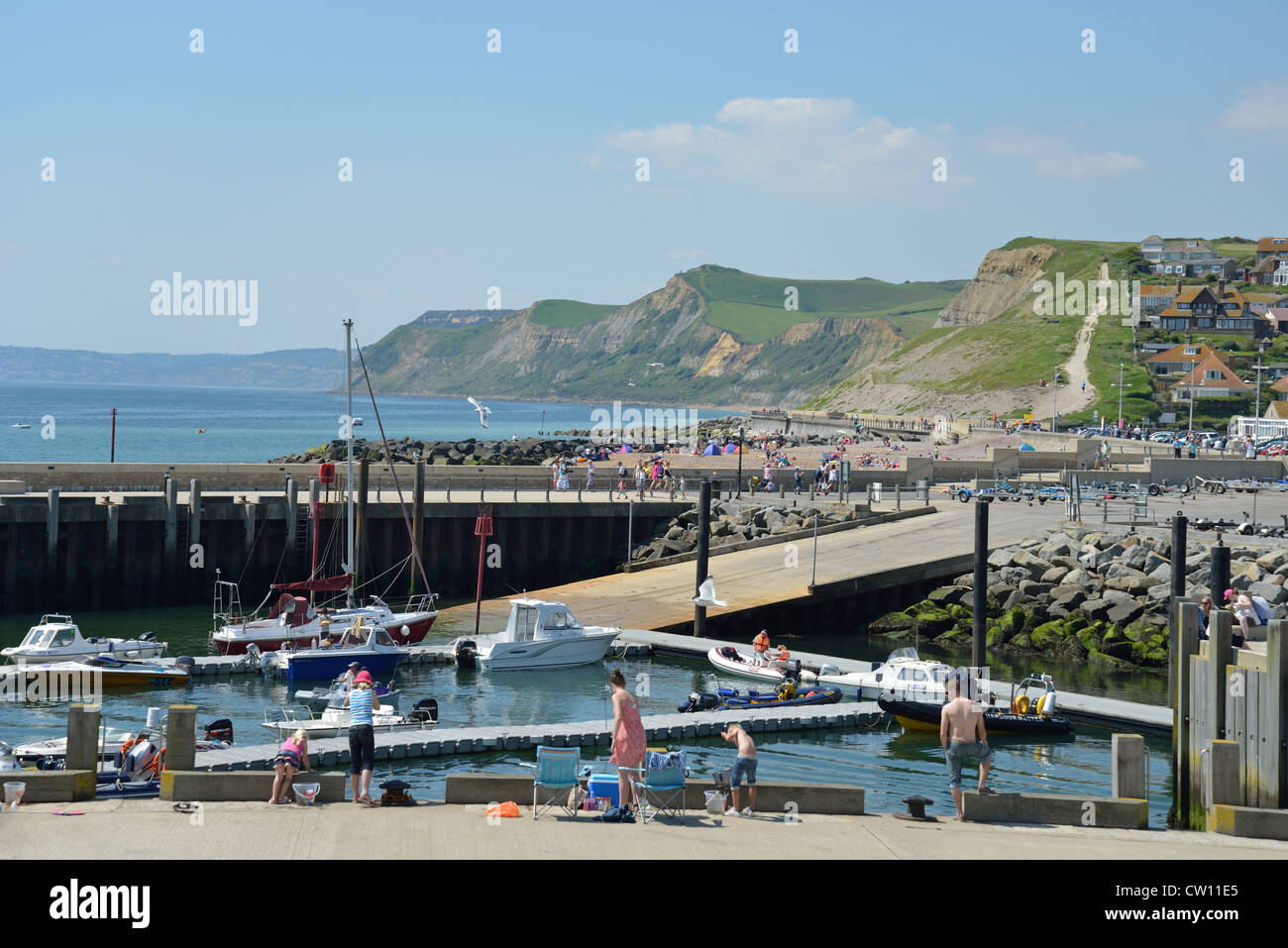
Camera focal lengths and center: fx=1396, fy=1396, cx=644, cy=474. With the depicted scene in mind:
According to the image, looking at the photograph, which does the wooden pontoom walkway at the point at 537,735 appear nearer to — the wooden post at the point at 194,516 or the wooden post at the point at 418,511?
the wooden post at the point at 418,511

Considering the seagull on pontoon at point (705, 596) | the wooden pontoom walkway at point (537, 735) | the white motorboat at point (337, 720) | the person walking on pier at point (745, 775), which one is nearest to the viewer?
the person walking on pier at point (745, 775)

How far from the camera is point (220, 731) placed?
25.4 metres

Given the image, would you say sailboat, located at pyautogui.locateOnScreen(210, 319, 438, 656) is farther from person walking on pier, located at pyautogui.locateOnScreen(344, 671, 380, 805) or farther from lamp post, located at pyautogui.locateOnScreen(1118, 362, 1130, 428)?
lamp post, located at pyautogui.locateOnScreen(1118, 362, 1130, 428)

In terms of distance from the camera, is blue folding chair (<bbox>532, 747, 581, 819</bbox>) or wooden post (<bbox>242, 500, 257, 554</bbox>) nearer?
blue folding chair (<bbox>532, 747, 581, 819</bbox>)

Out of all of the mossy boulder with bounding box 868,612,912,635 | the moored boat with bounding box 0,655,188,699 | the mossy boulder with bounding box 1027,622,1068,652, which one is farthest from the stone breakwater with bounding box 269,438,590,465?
the moored boat with bounding box 0,655,188,699

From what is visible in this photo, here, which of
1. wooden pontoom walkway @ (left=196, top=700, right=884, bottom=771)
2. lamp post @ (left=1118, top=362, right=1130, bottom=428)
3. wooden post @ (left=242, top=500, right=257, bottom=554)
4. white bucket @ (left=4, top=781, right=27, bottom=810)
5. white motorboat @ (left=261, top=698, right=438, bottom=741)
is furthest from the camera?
lamp post @ (left=1118, top=362, right=1130, bottom=428)

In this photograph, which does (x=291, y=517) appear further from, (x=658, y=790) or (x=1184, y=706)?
(x=1184, y=706)

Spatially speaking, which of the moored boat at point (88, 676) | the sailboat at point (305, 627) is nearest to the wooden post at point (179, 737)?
the moored boat at point (88, 676)

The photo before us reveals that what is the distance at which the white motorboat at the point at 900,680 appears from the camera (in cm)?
3094

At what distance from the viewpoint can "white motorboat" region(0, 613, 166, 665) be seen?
33.9 metres

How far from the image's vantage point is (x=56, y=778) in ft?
52.5

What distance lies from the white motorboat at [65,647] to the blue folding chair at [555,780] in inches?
837

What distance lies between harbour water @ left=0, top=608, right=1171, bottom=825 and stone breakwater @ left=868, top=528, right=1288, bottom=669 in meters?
1.34
